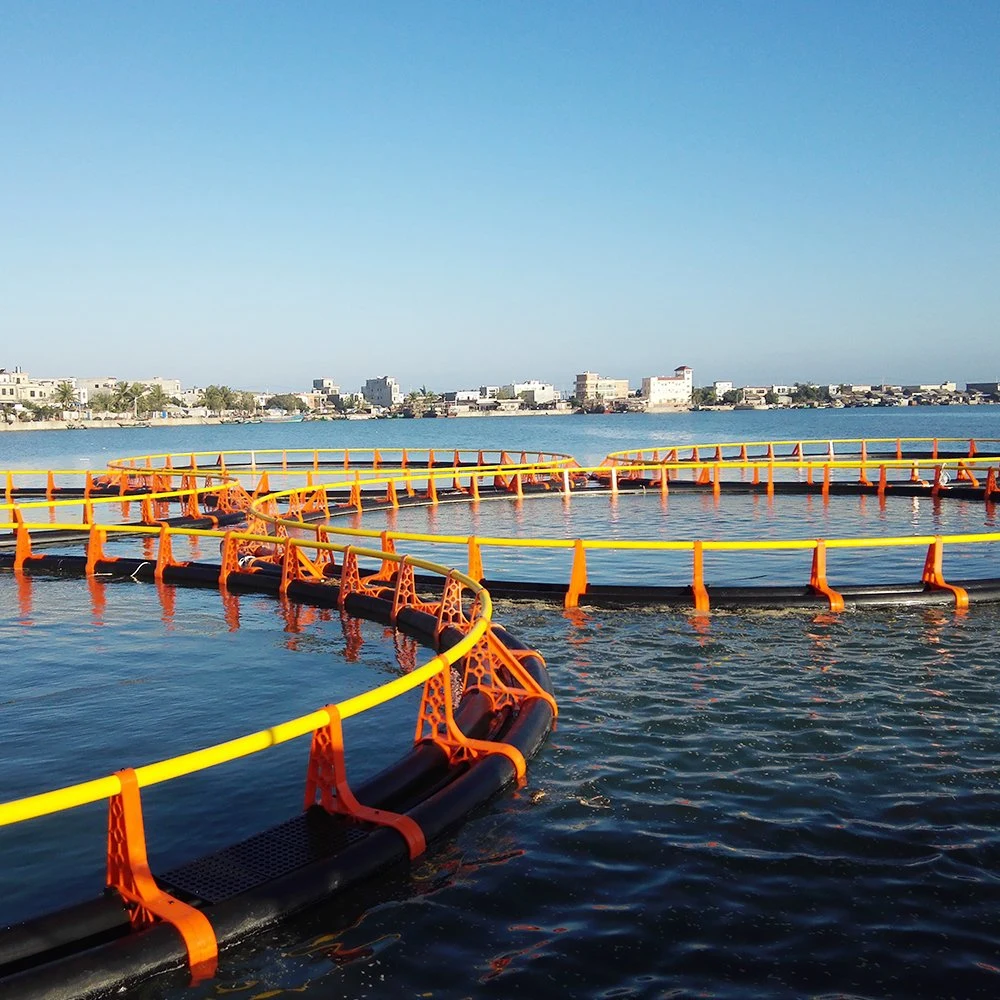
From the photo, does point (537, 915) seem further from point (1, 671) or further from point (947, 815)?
point (1, 671)

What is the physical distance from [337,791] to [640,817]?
256 centimetres

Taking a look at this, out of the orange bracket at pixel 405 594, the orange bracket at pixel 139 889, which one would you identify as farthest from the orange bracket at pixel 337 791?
the orange bracket at pixel 405 594

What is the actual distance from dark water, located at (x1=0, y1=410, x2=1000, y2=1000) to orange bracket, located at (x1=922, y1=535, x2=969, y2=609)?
116cm

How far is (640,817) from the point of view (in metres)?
8.20

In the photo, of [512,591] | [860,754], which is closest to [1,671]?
[512,591]

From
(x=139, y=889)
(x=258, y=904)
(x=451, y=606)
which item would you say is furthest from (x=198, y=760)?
(x=451, y=606)

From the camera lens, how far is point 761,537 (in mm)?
27578

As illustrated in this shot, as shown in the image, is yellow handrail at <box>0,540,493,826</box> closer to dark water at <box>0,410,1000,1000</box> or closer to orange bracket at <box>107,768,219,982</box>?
orange bracket at <box>107,768,219,982</box>

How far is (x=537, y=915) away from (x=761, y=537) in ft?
72.7

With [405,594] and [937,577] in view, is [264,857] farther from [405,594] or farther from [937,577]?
[937,577]

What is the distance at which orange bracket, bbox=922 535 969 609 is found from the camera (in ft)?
54.0

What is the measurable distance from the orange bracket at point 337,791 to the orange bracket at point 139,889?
62.0 inches

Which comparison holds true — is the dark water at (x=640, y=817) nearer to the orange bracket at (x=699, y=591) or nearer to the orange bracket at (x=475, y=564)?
the orange bracket at (x=699, y=591)

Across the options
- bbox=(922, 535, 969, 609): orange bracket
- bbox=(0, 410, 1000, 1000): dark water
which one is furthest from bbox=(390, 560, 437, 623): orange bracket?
bbox=(922, 535, 969, 609): orange bracket
